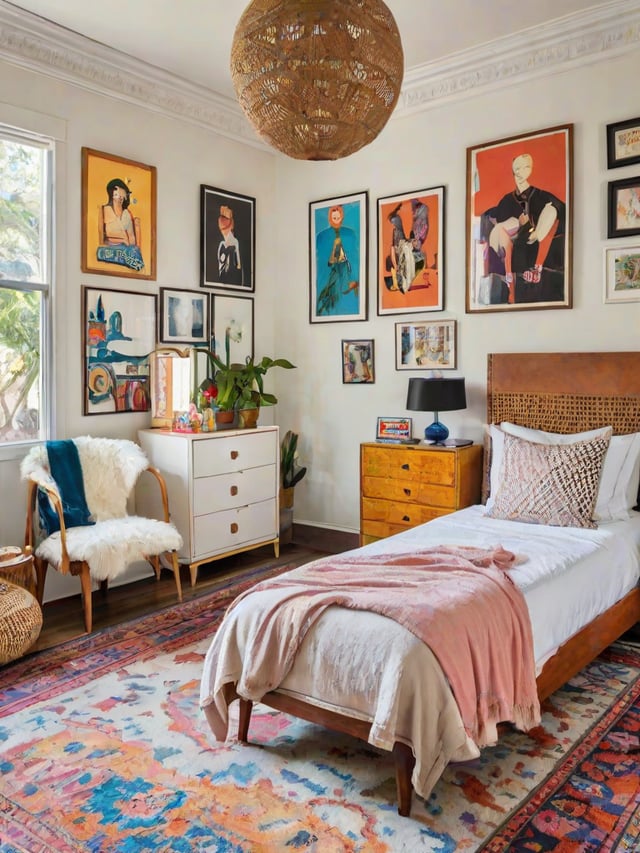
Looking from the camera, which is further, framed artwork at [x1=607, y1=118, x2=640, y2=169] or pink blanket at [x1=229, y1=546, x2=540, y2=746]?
framed artwork at [x1=607, y1=118, x2=640, y2=169]

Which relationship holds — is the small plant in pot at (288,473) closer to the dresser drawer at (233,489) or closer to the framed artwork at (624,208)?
the dresser drawer at (233,489)

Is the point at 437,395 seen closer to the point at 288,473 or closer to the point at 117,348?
the point at 288,473

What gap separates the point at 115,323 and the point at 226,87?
181cm

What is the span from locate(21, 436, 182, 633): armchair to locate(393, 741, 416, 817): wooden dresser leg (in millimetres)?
2044

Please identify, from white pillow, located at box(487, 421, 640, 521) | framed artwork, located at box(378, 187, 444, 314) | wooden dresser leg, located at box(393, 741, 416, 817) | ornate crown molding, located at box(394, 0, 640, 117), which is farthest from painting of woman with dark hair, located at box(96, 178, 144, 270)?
wooden dresser leg, located at box(393, 741, 416, 817)

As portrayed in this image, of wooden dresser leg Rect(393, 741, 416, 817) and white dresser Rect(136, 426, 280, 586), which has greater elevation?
white dresser Rect(136, 426, 280, 586)

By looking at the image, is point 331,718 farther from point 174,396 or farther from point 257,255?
point 257,255

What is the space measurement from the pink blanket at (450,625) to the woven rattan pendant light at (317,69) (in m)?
1.52

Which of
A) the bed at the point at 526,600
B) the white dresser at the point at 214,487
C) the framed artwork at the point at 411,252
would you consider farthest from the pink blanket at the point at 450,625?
the framed artwork at the point at 411,252

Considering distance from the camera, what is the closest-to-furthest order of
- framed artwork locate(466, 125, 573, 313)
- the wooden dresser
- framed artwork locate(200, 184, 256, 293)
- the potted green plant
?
framed artwork locate(466, 125, 573, 313) → the wooden dresser → the potted green plant → framed artwork locate(200, 184, 256, 293)

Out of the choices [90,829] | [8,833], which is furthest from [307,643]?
[8,833]

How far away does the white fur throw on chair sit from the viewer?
3.66 meters

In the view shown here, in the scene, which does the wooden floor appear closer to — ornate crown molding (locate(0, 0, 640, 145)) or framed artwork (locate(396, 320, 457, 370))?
framed artwork (locate(396, 320, 457, 370))

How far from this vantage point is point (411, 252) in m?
4.88
